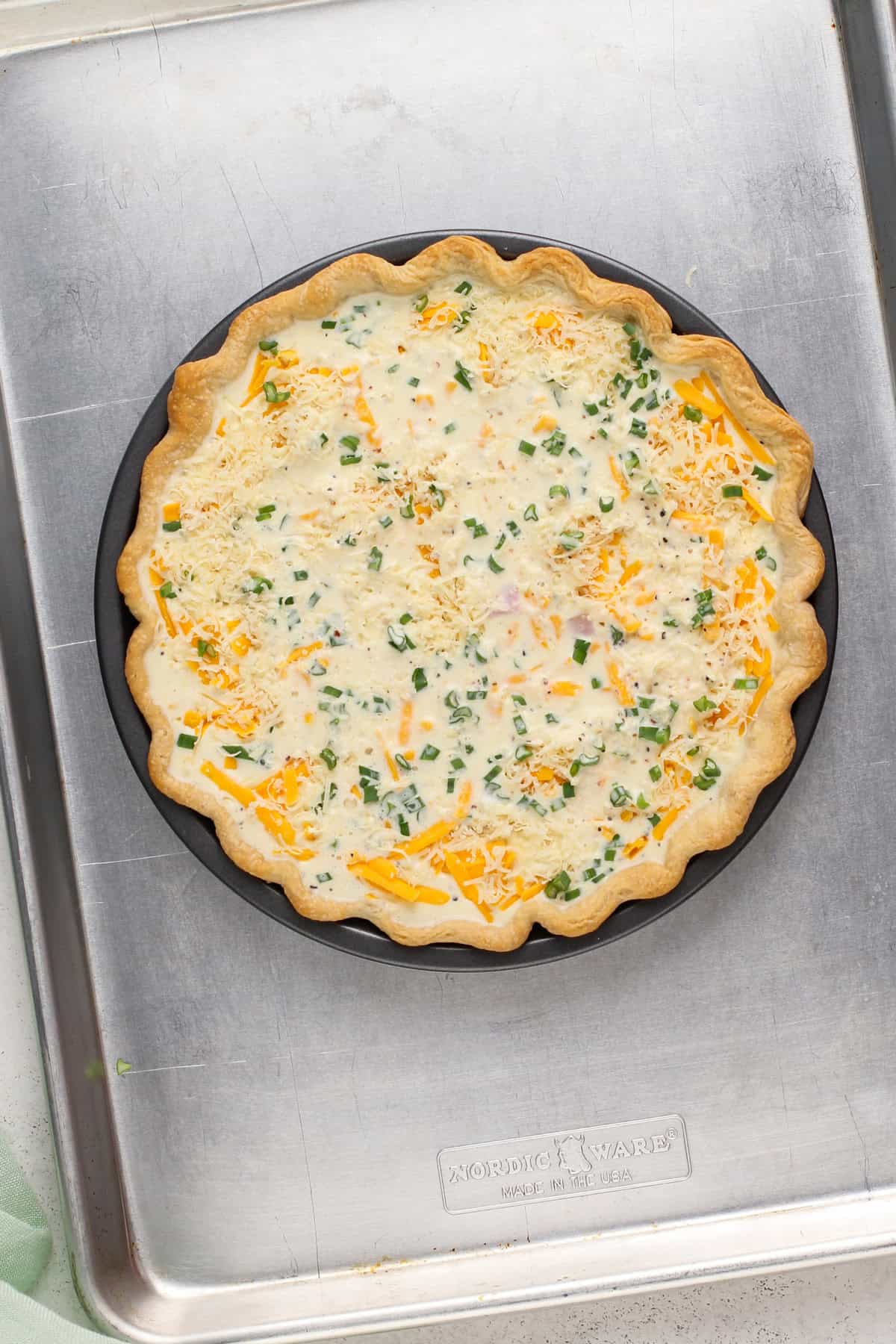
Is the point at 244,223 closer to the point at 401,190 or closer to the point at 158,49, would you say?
the point at 401,190

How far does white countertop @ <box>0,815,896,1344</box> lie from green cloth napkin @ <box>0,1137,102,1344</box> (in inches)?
1.3

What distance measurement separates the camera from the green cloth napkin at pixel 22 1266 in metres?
2.37

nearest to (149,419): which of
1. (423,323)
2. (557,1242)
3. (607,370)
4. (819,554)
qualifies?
(423,323)

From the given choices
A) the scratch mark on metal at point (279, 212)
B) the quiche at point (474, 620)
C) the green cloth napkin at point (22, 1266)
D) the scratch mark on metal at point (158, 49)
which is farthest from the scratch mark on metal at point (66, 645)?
the scratch mark on metal at point (158, 49)

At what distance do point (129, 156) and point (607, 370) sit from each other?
1262mm

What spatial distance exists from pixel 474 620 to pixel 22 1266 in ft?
5.84

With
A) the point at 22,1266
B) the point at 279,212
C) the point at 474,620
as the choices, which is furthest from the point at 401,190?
the point at 22,1266

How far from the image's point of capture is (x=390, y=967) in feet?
8.33

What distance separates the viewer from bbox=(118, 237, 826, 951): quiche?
2.23m

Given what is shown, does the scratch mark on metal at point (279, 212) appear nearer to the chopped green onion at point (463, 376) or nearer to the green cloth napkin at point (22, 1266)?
the chopped green onion at point (463, 376)

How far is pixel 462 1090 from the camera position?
99.7 inches

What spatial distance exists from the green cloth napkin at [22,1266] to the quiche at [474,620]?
1.03m

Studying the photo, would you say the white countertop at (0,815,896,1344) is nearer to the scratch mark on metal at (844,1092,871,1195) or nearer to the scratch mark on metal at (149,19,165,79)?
the scratch mark on metal at (844,1092,871,1195)

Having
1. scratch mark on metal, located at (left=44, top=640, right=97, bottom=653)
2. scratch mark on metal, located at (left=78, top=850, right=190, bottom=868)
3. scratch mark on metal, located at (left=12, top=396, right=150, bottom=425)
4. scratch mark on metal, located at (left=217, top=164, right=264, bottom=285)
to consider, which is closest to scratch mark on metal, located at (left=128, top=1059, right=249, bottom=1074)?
scratch mark on metal, located at (left=78, top=850, right=190, bottom=868)
